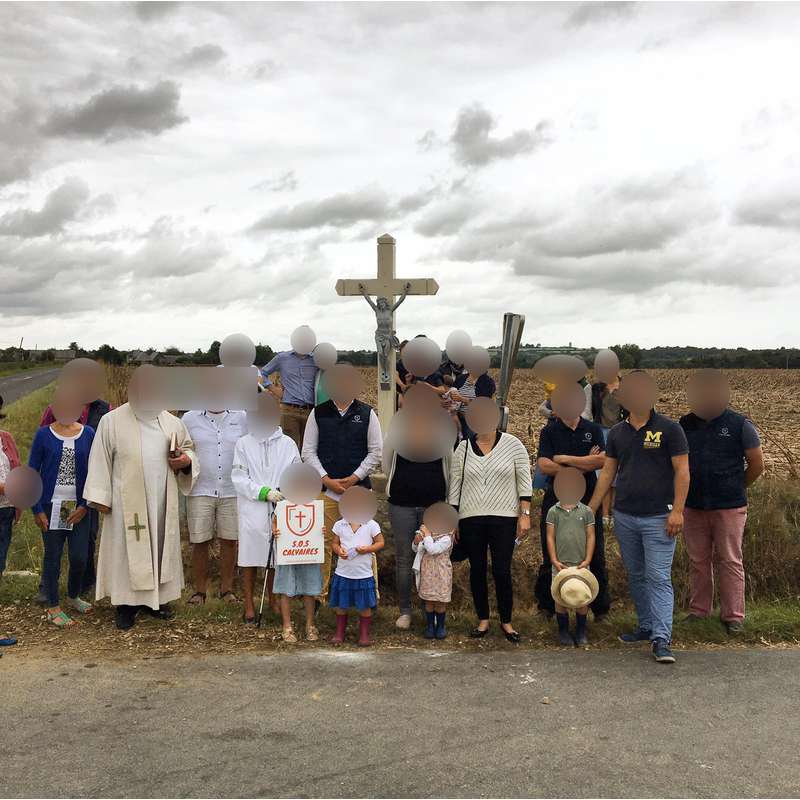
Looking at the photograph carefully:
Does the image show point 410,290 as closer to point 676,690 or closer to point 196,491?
point 196,491

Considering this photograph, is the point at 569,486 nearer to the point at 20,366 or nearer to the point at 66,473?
the point at 66,473

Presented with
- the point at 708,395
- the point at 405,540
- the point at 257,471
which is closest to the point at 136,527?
the point at 257,471

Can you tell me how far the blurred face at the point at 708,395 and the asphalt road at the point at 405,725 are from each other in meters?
1.83

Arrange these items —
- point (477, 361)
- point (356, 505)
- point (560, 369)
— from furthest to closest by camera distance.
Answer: point (477, 361) < point (560, 369) < point (356, 505)

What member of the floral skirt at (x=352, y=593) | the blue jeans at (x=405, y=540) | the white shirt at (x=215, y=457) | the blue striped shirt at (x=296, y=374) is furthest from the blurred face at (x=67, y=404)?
the blue jeans at (x=405, y=540)

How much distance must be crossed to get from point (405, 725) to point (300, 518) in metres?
2.10

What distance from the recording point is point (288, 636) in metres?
6.79

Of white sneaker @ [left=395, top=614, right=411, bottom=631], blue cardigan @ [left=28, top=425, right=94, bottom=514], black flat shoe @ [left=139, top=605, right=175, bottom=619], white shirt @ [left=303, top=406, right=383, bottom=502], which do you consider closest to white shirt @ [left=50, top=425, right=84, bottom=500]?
blue cardigan @ [left=28, top=425, right=94, bottom=514]

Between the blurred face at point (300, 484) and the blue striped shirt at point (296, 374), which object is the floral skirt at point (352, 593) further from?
the blue striped shirt at point (296, 374)

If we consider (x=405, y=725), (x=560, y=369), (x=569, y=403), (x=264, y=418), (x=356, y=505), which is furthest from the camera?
(x=560, y=369)

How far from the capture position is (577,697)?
564 cm

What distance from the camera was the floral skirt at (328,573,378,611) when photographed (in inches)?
263

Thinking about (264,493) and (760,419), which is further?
(760,419)

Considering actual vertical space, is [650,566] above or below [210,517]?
below
